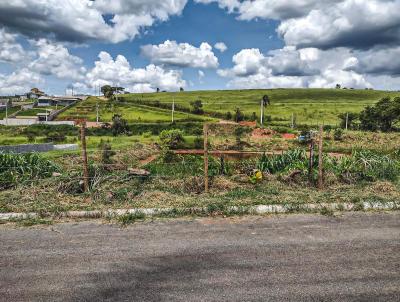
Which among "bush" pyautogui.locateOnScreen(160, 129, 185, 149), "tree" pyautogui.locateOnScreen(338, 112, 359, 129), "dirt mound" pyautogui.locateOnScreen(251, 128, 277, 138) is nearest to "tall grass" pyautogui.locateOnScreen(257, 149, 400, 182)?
"bush" pyautogui.locateOnScreen(160, 129, 185, 149)

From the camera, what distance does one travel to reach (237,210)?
8.91m

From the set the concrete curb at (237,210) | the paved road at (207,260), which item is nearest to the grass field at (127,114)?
the concrete curb at (237,210)

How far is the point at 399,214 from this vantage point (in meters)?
8.94

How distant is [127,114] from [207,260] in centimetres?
8297

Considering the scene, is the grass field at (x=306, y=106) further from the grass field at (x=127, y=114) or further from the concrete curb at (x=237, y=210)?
the concrete curb at (x=237, y=210)

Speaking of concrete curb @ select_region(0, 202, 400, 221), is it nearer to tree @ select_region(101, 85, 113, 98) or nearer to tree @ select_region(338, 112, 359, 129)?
tree @ select_region(338, 112, 359, 129)

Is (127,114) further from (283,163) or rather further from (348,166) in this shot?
(348,166)

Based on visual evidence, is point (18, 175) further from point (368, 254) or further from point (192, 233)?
point (368, 254)

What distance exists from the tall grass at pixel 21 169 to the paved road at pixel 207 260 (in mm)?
3536

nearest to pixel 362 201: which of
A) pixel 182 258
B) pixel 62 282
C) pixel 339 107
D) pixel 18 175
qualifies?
pixel 182 258

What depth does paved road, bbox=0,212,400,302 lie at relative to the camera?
5.10 metres

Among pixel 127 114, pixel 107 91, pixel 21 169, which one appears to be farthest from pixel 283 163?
pixel 107 91

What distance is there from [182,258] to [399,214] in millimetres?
5454

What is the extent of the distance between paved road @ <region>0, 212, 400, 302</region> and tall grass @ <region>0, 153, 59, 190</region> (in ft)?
11.6
